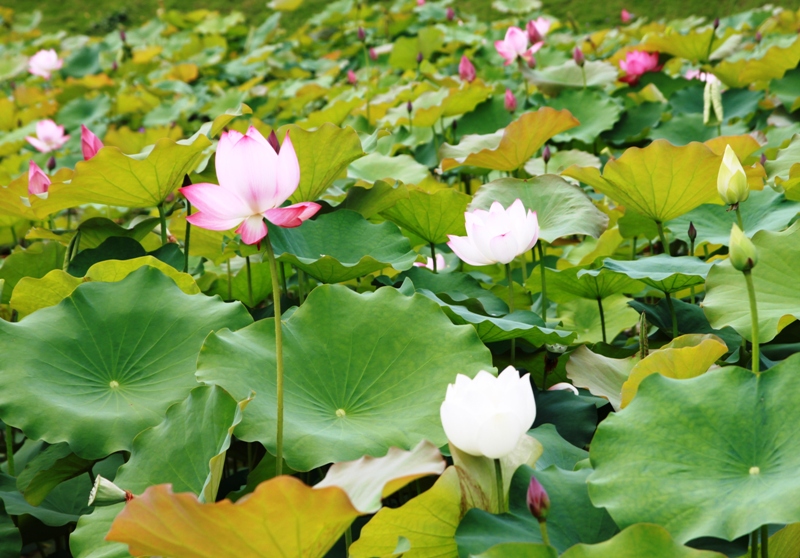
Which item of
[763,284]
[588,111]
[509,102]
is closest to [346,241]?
[763,284]

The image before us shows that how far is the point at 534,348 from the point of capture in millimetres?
1314

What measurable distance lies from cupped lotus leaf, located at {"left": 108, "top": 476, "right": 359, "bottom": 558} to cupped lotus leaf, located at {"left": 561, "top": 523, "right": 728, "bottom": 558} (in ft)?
0.79

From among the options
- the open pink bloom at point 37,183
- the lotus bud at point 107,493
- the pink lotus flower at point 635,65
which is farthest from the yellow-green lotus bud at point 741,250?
the pink lotus flower at point 635,65

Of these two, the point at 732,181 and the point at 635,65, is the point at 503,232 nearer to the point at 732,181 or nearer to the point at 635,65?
the point at 732,181

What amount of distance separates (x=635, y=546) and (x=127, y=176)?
104 centimetres

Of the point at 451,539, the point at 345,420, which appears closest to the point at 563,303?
the point at 345,420

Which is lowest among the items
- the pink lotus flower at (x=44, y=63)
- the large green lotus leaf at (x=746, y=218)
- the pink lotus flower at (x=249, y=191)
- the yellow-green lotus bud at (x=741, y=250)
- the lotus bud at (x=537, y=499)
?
the large green lotus leaf at (x=746, y=218)

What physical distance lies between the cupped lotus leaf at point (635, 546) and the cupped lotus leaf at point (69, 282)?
824 millimetres

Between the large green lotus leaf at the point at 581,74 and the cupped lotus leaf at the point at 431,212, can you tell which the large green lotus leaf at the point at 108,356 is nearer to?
the cupped lotus leaf at the point at 431,212

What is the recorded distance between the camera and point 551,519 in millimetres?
852

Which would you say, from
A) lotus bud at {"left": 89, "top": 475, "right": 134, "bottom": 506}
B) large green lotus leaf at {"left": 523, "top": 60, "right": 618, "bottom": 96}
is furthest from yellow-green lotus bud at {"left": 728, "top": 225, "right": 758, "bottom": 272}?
large green lotus leaf at {"left": 523, "top": 60, "right": 618, "bottom": 96}

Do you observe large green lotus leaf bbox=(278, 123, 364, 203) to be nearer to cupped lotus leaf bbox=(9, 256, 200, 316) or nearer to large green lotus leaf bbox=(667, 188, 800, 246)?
cupped lotus leaf bbox=(9, 256, 200, 316)

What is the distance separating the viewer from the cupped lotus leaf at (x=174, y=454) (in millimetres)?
949

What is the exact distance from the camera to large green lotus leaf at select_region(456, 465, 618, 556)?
819mm
